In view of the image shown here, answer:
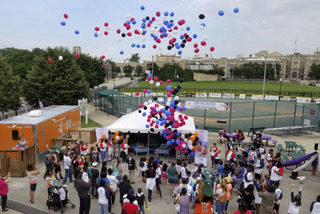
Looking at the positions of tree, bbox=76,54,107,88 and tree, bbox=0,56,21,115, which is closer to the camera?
tree, bbox=0,56,21,115

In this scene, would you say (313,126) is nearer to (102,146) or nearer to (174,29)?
(174,29)

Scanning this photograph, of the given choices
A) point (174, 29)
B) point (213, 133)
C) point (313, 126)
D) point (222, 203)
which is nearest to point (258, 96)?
point (313, 126)

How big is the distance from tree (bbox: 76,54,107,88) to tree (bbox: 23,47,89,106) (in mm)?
12691

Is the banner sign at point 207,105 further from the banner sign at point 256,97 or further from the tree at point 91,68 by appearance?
the banner sign at point 256,97

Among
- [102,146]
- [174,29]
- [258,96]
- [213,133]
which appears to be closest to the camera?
[174,29]

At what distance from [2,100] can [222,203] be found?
66.9 feet

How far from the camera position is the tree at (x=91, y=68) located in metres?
35.4

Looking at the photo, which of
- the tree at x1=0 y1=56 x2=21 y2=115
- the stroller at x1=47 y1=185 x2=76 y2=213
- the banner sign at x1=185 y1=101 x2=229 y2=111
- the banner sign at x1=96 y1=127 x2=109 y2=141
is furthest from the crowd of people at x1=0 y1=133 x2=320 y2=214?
the tree at x1=0 y1=56 x2=21 y2=115

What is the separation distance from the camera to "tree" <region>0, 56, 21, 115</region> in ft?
67.3

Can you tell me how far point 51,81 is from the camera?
21625mm

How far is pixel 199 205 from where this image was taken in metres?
5.88

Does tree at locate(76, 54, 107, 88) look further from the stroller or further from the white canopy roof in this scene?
the stroller

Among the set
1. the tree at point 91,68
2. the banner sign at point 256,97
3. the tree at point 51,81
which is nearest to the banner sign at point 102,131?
the tree at point 51,81

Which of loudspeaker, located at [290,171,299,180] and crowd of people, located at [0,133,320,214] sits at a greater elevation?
crowd of people, located at [0,133,320,214]
